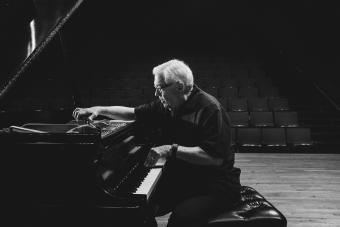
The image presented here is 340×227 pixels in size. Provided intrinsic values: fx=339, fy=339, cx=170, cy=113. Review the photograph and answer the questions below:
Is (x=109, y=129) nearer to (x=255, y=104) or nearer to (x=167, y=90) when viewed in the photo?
(x=167, y=90)

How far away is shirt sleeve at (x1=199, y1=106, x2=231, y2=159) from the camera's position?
139 centimetres

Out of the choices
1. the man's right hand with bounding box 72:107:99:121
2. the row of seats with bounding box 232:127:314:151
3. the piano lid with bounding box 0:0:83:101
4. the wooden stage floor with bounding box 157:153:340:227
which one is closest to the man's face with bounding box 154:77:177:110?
the man's right hand with bounding box 72:107:99:121

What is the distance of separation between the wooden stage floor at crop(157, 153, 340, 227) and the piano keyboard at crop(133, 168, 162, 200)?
41.1 inches

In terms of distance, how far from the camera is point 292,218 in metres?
2.56

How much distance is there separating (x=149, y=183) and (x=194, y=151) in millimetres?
245

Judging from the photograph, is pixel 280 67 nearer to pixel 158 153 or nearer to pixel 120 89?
pixel 120 89

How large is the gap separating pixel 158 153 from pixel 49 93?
17.7 feet

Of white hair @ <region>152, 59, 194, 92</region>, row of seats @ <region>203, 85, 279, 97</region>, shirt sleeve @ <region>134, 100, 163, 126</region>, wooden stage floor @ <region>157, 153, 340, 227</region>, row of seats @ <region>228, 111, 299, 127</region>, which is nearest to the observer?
white hair @ <region>152, 59, 194, 92</region>

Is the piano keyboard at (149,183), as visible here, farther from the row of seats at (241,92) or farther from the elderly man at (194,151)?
the row of seats at (241,92)

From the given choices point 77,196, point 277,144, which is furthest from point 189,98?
point 277,144

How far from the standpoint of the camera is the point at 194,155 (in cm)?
137

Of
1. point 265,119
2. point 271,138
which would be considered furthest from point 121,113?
point 265,119

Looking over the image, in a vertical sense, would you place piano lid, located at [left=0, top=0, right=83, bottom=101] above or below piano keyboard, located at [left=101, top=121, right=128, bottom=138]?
above

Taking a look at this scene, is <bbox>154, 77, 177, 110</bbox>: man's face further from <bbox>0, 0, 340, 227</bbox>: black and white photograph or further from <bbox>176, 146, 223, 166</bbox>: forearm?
<bbox>176, 146, 223, 166</bbox>: forearm
